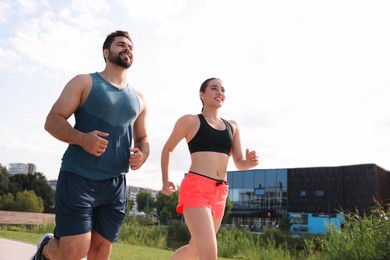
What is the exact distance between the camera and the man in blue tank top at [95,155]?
2.94m

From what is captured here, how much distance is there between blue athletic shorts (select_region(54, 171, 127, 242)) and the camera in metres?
2.94

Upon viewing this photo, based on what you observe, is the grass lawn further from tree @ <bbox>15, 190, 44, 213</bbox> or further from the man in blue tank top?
tree @ <bbox>15, 190, 44, 213</bbox>

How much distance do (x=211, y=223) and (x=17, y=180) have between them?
6736 centimetres

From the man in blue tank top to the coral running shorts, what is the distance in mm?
810

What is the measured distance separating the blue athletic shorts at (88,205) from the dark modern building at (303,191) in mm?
54164

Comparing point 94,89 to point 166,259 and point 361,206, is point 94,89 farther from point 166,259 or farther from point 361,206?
point 361,206

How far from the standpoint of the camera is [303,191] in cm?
Answer: 5962

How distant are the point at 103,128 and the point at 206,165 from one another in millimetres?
1349

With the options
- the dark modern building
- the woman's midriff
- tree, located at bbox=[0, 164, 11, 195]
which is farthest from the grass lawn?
tree, located at bbox=[0, 164, 11, 195]

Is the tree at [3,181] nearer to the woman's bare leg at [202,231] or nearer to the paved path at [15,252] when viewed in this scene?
the paved path at [15,252]

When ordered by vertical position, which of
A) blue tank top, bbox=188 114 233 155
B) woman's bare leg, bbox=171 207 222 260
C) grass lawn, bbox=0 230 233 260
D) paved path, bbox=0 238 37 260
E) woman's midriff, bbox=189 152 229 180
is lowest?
grass lawn, bbox=0 230 233 260

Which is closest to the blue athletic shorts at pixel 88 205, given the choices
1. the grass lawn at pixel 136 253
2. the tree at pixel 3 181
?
the grass lawn at pixel 136 253

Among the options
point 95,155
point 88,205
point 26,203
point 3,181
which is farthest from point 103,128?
point 3,181

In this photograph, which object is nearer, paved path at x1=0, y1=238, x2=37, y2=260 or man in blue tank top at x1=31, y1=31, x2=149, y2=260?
man in blue tank top at x1=31, y1=31, x2=149, y2=260
